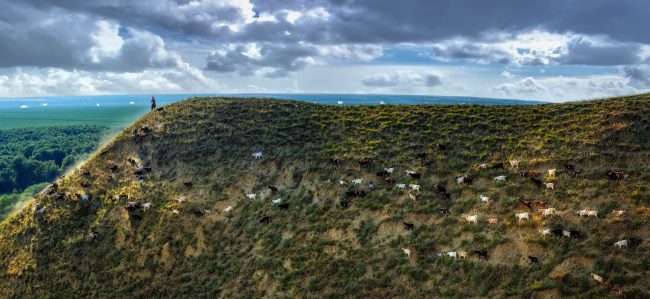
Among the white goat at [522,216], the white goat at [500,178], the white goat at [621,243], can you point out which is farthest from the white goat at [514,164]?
the white goat at [621,243]

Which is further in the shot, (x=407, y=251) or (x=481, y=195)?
(x=481, y=195)

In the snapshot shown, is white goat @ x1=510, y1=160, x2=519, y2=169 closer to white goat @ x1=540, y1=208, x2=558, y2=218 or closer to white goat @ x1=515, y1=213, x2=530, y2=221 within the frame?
white goat @ x1=540, y1=208, x2=558, y2=218

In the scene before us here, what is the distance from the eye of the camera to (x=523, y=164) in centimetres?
3959

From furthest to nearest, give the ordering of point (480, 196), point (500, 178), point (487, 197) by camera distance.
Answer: point (500, 178)
point (480, 196)
point (487, 197)

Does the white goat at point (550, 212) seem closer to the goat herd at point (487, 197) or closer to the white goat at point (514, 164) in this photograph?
the goat herd at point (487, 197)

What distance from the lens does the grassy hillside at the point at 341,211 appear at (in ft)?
93.4

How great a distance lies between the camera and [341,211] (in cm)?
3819

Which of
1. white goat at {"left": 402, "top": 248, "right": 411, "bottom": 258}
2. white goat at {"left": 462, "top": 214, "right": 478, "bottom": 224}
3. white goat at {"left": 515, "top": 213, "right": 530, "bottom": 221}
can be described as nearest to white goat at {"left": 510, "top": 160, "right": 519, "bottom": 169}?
white goat at {"left": 515, "top": 213, "right": 530, "bottom": 221}

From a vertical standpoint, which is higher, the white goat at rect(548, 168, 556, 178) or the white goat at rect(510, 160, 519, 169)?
the white goat at rect(510, 160, 519, 169)

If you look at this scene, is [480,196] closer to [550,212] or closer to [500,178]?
[500,178]

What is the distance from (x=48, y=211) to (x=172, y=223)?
57.3ft

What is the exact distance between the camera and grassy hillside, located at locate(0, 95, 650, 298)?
93.4 feet

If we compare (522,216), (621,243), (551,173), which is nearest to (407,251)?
(522,216)

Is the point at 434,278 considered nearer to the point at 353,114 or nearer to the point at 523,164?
the point at 523,164
